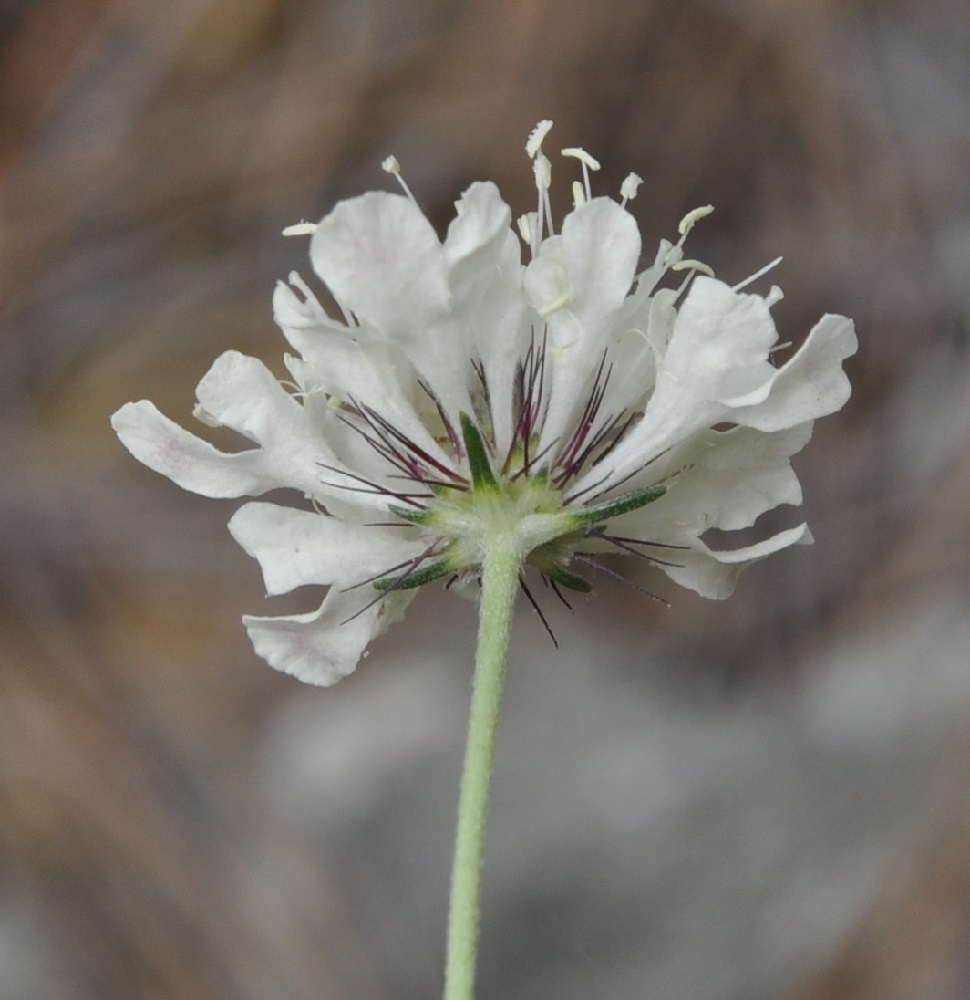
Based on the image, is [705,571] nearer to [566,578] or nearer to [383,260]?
[566,578]

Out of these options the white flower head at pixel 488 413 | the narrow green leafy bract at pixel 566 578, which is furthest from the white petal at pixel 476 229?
the narrow green leafy bract at pixel 566 578

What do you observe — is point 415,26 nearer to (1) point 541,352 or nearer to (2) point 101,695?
(2) point 101,695

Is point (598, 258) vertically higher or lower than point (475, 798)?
higher

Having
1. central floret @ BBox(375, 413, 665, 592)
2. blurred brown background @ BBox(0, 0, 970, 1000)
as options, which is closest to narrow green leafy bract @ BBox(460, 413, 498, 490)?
central floret @ BBox(375, 413, 665, 592)

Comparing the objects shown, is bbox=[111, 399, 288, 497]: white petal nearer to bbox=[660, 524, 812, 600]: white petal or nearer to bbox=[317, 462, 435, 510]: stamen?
bbox=[317, 462, 435, 510]: stamen

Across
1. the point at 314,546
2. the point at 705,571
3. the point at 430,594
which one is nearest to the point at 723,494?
the point at 705,571

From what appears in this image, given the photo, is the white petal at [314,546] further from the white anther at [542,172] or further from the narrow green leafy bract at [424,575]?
the white anther at [542,172]
